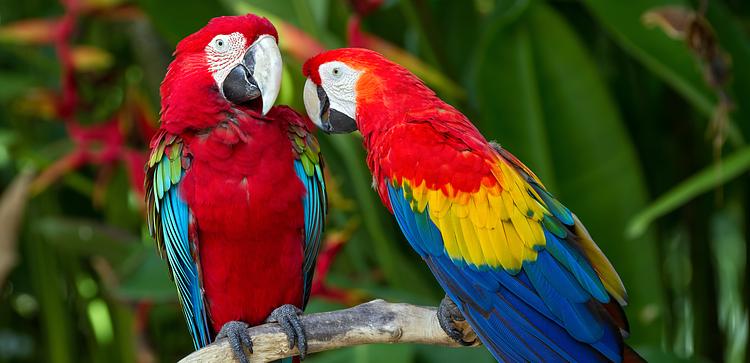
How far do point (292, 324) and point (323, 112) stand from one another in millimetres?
165

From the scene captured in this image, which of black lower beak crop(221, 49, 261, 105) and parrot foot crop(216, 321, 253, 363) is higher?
black lower beak crop(221, 49, 261, 105)

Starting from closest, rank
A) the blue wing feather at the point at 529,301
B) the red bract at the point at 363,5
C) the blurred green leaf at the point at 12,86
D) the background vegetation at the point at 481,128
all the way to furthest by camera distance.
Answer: the blue wing feather at the point at 529,301
the red bract at the point at 363,5
the background vegetation at the point at 481,128
the blurred green leaf at the point at 12,86

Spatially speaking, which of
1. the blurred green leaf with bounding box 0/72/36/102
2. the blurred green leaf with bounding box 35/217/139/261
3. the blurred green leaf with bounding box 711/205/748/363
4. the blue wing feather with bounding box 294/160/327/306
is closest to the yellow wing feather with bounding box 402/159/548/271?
the blue wing feather with bounding box 294/160/327/306

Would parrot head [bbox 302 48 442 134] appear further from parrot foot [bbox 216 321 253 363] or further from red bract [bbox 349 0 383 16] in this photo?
red bract [bbox 349 0 383 16]

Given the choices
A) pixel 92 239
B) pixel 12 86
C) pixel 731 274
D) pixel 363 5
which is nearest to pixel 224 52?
pixel 363 5

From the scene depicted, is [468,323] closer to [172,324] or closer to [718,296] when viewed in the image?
[718,296]

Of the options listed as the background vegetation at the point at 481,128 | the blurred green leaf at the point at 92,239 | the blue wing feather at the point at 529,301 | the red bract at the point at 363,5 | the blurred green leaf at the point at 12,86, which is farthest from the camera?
the blurred green leaf at the point at 12,86

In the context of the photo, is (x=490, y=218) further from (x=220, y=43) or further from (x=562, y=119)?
(x=562, y=119)

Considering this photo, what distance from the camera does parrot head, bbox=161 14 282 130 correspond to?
0.67 meters

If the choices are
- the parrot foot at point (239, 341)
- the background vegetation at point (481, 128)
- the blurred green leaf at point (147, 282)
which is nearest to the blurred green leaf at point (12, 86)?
the background vegetation at point (481, 128)

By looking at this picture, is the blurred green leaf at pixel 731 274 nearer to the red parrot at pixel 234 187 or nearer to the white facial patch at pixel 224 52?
the red parrot at pixel 234 187

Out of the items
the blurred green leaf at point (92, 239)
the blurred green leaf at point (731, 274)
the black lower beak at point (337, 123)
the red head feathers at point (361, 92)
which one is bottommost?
the blurred green leaf at point (731, 274)

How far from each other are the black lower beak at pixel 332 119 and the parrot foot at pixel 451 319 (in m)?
0.15

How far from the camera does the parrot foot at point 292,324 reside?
71 centimetres
